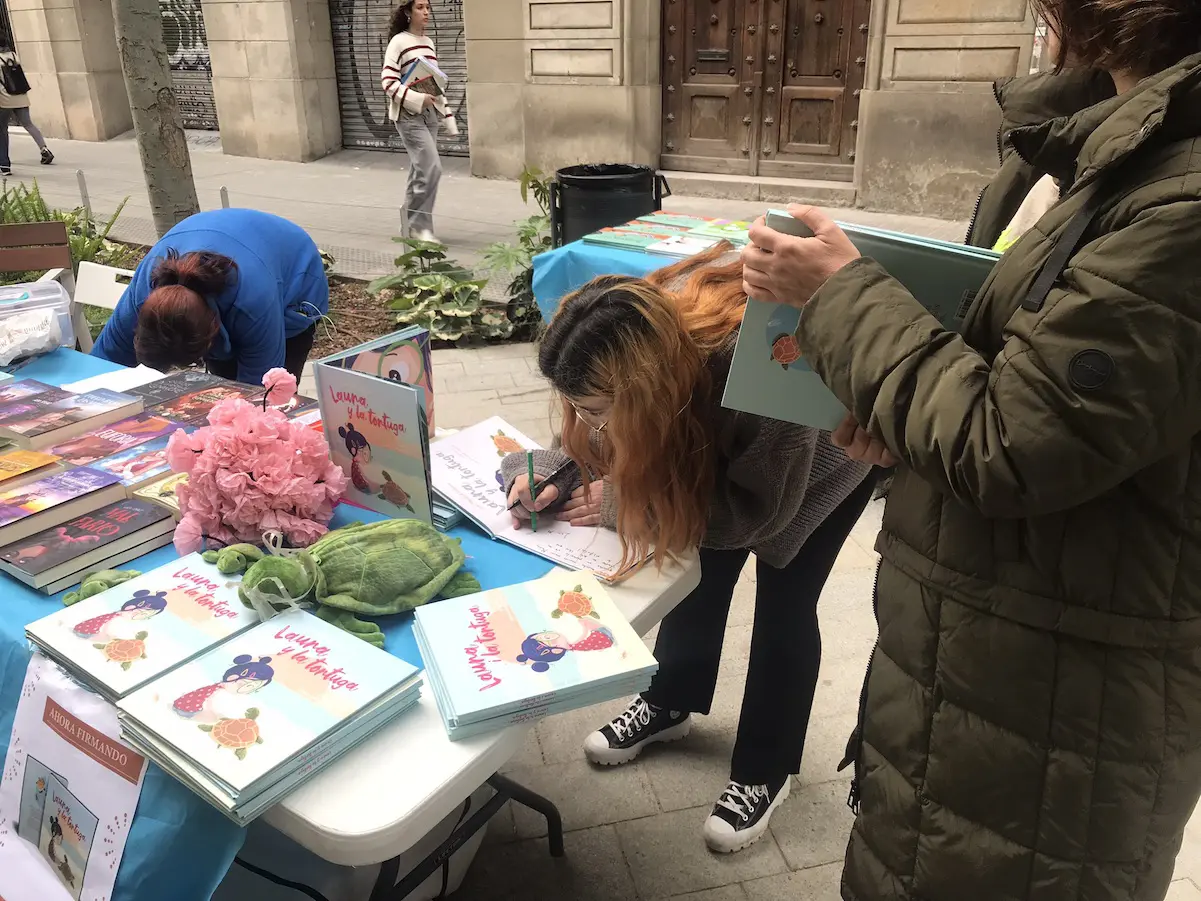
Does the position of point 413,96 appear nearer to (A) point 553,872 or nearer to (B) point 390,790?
(A) point 553,872

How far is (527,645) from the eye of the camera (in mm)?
1311

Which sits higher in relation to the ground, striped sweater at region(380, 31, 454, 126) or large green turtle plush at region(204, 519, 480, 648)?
striped sweater at region(380, 31, 454, 126)

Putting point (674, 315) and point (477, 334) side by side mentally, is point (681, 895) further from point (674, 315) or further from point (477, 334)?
point (477, 334)

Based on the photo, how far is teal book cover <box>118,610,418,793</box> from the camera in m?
1.09

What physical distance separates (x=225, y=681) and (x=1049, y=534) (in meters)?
1.02

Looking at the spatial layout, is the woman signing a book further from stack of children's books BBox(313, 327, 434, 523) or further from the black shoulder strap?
the black shoulder strap

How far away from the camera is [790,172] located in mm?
8047

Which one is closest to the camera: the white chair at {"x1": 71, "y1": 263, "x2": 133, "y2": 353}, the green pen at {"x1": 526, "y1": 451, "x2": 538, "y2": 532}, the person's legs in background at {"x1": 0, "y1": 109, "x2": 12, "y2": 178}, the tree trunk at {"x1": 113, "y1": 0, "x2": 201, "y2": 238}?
the green pen at {"x1": 526, "y1": 451, "x2": 538, "y2": 532}

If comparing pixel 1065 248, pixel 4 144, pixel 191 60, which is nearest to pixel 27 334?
pixel 1065 248

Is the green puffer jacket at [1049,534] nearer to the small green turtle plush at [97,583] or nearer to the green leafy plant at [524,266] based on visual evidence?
the small green turtle plush at [97,583]

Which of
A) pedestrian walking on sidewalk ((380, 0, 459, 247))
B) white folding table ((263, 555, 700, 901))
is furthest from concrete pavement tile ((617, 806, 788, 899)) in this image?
pedestrian walking on sidewalk ((380, 0, 459, 247))

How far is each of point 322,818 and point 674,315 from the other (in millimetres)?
891

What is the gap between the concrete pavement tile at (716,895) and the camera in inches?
78.2

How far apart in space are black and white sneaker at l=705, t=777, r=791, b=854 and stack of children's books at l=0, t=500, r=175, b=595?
1324 mm
